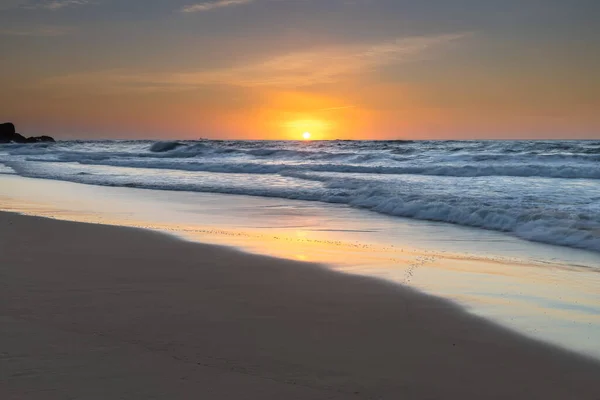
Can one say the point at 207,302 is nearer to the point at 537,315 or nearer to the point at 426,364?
the point at 426,364

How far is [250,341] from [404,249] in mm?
4299

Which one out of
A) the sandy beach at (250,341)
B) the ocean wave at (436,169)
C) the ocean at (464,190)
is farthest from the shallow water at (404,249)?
the ocean wave at (436,169)

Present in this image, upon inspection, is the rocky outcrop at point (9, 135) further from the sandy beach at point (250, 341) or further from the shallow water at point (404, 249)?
the sandy beach at point (250, 341)

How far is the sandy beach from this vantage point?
10.6ft

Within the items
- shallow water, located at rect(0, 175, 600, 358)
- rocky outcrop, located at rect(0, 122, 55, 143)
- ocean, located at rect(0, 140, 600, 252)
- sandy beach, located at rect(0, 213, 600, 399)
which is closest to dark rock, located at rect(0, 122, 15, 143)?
rocky outcrop, located at rect(0, 122, 55, 143)

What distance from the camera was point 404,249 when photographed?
7.87 meters

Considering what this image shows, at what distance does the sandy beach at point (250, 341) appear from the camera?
3244mm

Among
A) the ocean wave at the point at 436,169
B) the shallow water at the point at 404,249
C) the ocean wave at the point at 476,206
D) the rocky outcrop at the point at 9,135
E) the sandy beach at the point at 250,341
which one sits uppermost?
the rocky outcrop at the point at 9,135

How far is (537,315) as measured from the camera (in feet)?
15.8

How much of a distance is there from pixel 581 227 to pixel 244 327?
6.77m

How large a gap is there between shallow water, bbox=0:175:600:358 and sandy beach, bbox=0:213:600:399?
467 millimetres

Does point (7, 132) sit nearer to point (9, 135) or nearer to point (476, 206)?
point (9, 135)

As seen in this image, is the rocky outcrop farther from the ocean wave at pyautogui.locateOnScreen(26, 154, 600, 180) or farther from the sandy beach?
the sandy beach

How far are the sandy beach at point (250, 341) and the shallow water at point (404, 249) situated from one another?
467 millimetres
